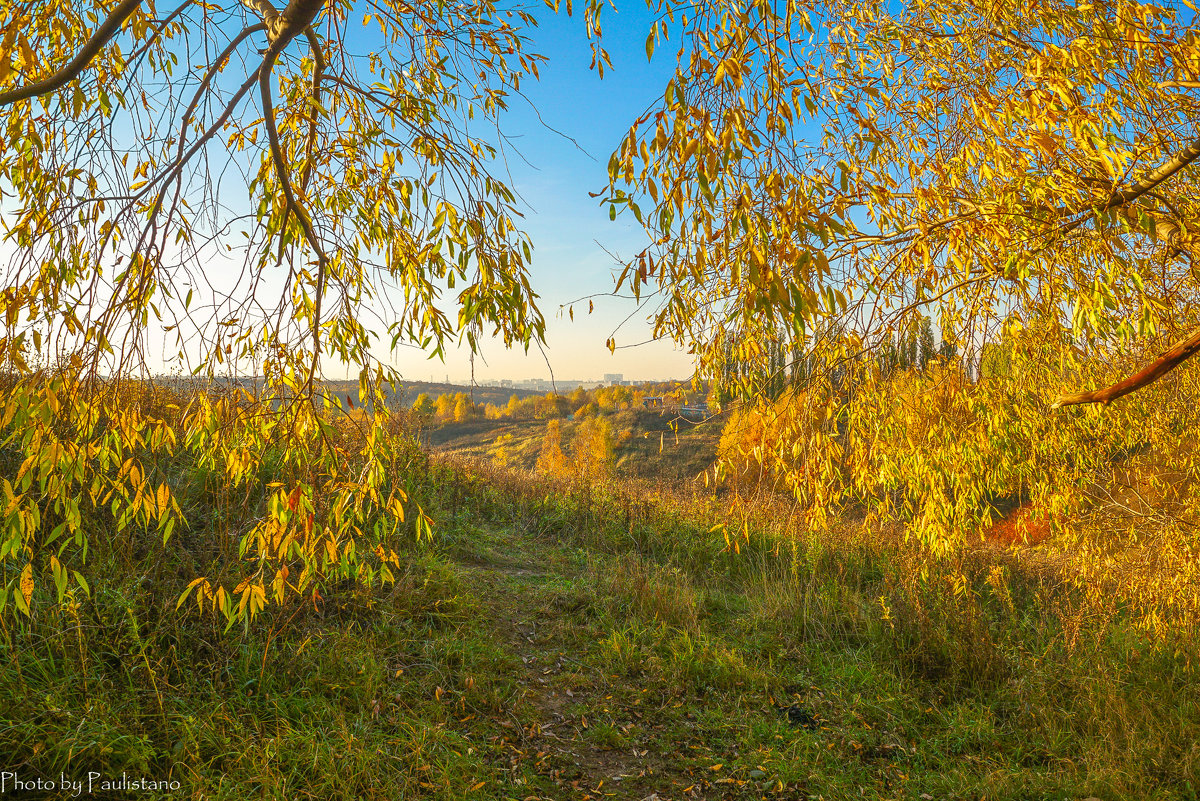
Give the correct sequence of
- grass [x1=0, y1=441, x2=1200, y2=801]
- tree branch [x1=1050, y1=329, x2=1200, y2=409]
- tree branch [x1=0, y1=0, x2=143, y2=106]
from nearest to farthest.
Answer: tree branch [x1=0, y1=0, x2=143, y2=106] → tree branch [x1=1050, y1=329, x2=1200, y2=409] → grass [x1=0, y1=441, x2=1200, y2=801]

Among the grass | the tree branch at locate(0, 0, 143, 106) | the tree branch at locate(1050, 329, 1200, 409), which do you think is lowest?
the grass

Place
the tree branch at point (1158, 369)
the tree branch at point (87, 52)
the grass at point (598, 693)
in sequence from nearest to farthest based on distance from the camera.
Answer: the tree branch at point (87, 52) → the tree branch at point (1158, 369) → the grass at point (598, 693)

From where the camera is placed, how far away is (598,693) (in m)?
4.13

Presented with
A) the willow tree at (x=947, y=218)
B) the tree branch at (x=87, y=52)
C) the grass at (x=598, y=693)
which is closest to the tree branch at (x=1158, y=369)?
the willow tree at (x=947, y=218)

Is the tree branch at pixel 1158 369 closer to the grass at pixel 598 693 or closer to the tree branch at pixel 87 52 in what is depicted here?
the grass at pixel 598 693

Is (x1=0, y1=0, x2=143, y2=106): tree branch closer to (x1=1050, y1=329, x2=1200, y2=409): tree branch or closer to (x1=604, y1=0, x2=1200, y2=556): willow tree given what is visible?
(x1=604, y1=0, x2=1200, y2=556): willow tree

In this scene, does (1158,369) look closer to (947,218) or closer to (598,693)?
(947,218)

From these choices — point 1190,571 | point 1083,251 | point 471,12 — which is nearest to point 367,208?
point 471,12

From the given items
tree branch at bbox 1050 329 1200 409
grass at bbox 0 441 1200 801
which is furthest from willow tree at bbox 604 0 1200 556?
grass at bbox 0 441 1200 801

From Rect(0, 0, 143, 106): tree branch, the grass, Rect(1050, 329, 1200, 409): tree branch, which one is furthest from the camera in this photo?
the grass

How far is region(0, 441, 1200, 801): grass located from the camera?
2746 mm

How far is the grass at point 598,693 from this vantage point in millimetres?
2746

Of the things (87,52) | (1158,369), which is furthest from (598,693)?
(87,52)

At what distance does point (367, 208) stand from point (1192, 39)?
3.71m
